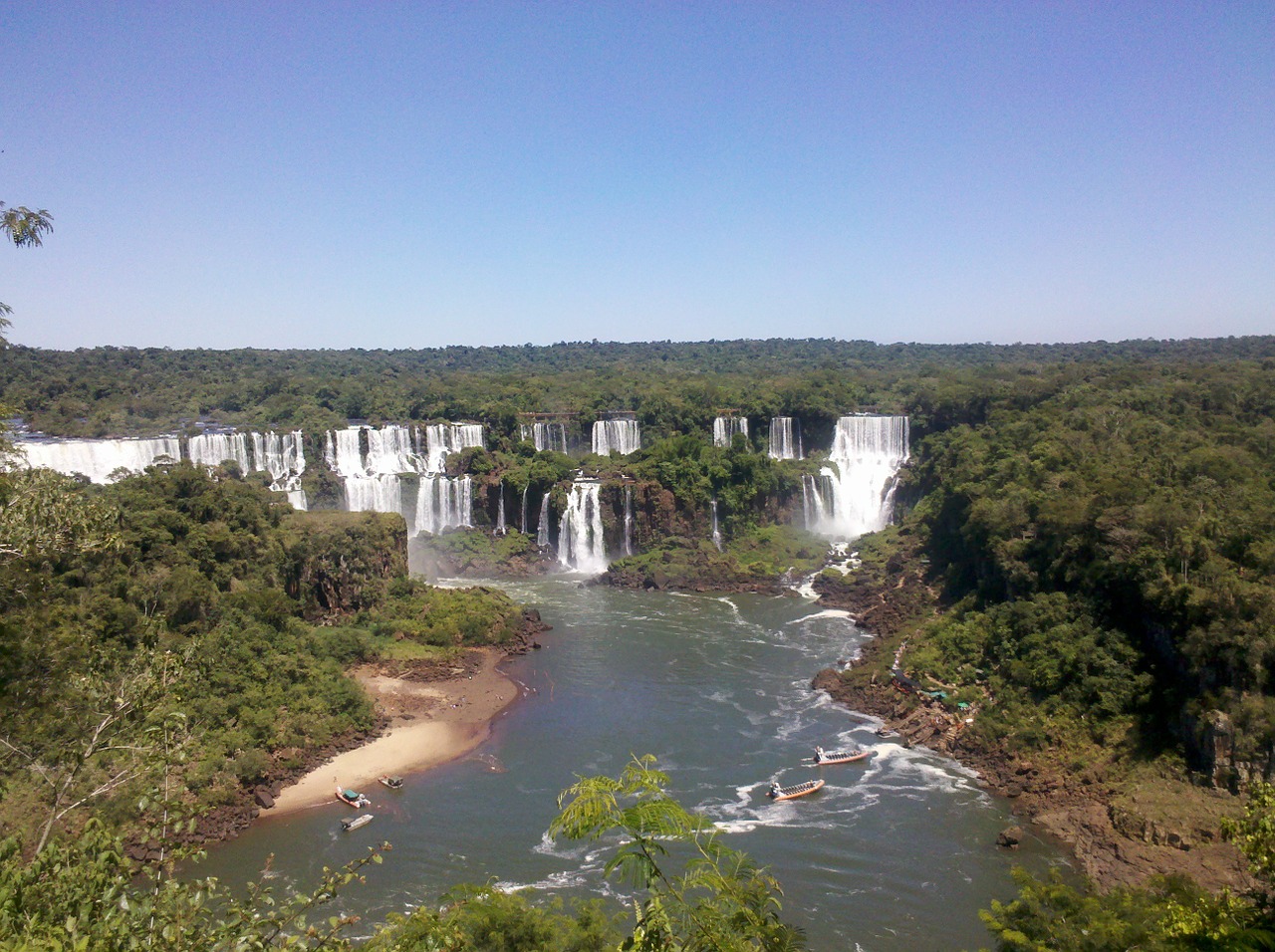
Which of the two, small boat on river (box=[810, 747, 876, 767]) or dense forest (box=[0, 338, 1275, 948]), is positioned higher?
dense forest (box=[0, 338, 1275, 948])

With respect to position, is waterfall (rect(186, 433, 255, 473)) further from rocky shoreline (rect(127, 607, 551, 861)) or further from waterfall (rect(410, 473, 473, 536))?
rocky shoreline (rect(127, 607, 551, 861))

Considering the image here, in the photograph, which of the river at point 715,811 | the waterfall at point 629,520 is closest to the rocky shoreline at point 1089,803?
the river at point 715,811

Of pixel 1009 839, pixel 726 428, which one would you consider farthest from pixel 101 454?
pixel 1009 839

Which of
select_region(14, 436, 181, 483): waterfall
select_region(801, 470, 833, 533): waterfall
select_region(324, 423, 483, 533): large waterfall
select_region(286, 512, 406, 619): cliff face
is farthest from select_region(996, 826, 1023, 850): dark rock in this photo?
select_region(14, 436, 181, 483): waterfall

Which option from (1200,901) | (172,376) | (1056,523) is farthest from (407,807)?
(172,376)

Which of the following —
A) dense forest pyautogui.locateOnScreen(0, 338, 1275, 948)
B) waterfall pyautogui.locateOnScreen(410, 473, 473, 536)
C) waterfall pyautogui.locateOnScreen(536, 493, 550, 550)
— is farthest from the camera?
waterfall pyautogui.locateOnScreen(410, 473, 473, 536)

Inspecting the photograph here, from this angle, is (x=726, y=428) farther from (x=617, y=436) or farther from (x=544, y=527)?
(x=544, y=527)
